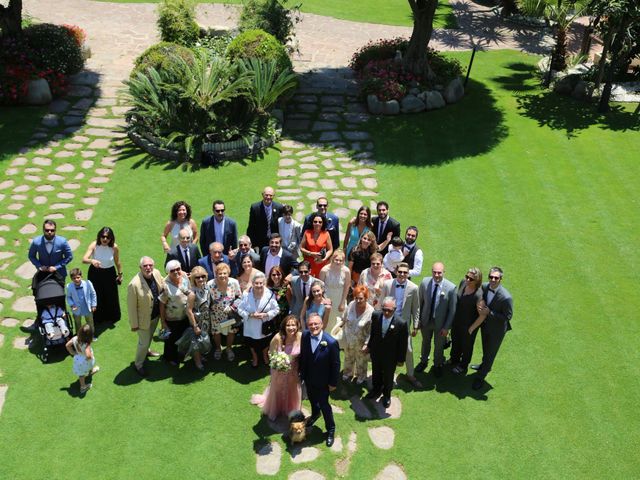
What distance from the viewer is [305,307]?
8383mm

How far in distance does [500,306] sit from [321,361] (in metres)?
2.54

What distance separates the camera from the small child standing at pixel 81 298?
8.91 m

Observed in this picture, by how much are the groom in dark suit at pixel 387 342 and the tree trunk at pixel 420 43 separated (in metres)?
11.0

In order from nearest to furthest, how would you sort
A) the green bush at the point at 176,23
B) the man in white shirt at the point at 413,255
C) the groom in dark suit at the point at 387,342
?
1. the groom in dark suit at the point at 387,342
2. the man in white shirt at the point at 413,255
3. the green bush at the point at 176,23

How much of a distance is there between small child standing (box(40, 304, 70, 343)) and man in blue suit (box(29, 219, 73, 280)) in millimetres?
584

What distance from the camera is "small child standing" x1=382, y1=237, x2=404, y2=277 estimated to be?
928 centimetres

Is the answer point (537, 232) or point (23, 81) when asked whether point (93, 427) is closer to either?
point (537, 232)

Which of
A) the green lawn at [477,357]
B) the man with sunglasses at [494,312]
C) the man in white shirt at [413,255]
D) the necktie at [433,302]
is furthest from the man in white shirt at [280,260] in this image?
the man with sunglasses at [494,312]

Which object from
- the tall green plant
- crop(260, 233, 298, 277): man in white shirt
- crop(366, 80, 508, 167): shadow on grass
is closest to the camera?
crop(260, 233, 298, 277): man in white shirt

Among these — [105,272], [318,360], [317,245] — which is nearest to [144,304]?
[105,272]

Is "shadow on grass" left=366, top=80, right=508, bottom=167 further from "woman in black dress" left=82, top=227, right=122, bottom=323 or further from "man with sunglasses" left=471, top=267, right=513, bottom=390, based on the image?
"woman in black dress" left=82, top=227, right=122, bottom=323

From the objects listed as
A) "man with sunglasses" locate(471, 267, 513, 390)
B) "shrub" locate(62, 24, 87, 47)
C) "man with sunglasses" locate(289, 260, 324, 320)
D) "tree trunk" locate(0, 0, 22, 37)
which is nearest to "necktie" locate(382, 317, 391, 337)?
"man with sunglasses" locate(289, 260, 324, 320)

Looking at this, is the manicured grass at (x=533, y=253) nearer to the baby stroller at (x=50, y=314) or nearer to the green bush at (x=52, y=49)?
the baby stroller at (x=50, y=314)

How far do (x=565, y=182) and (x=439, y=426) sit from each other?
7.74 meters
